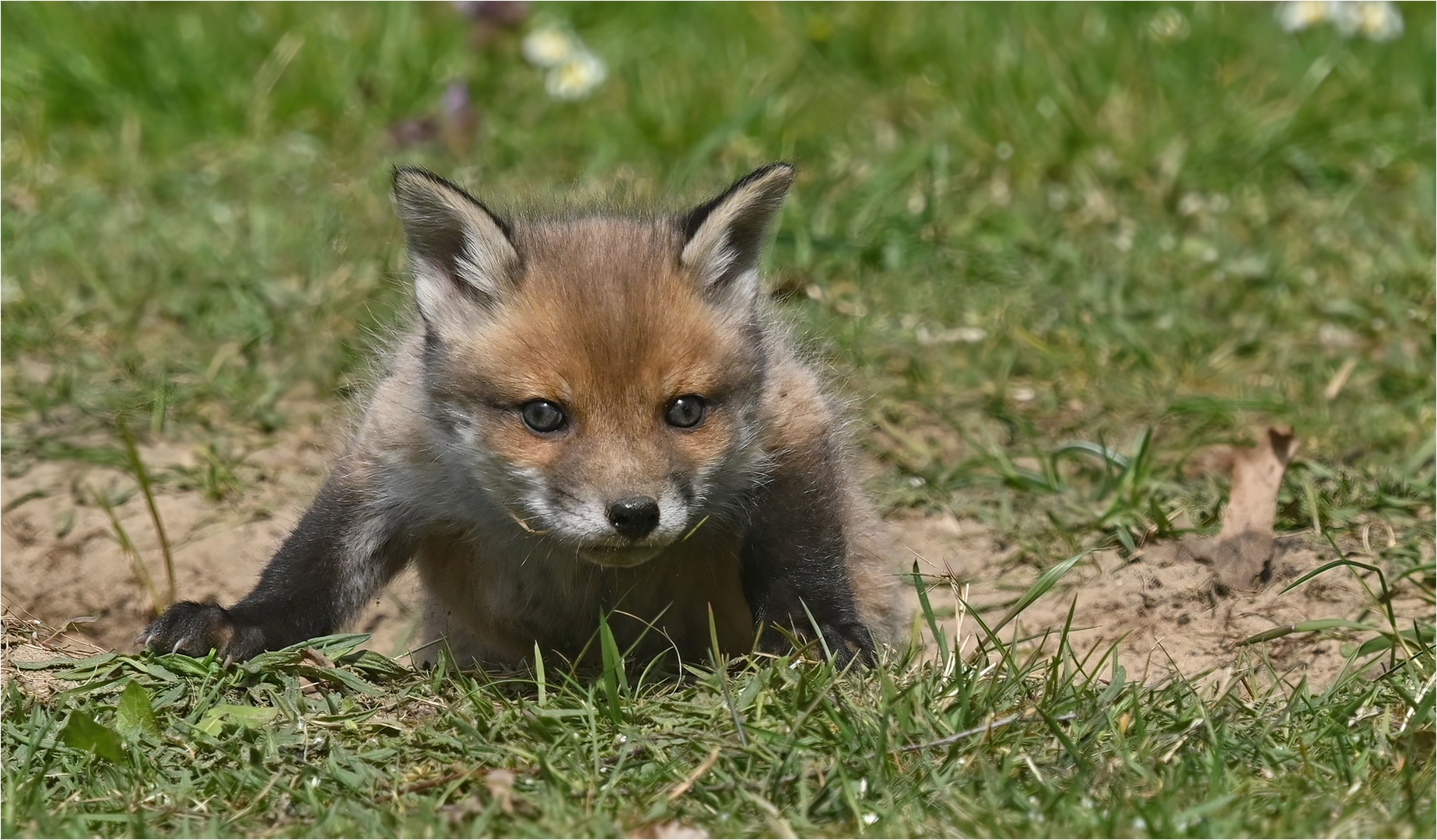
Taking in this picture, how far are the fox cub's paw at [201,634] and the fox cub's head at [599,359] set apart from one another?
80 centimetres

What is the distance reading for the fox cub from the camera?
4141 millimetres

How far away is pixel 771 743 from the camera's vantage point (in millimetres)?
3764

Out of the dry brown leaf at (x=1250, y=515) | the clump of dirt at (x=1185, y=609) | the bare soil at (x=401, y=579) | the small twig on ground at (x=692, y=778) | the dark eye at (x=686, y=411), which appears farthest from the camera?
the dry brown leaf at (x=1250, y=515)

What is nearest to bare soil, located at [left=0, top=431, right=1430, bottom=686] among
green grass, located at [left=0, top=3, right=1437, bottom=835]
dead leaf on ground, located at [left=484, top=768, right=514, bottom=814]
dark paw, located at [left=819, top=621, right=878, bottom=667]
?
green grass, located at [left=0, top=3, right=1437, bottom=835]

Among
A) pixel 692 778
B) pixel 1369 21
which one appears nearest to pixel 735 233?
pixel 692 778

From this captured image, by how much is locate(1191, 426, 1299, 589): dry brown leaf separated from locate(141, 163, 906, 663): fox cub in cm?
118

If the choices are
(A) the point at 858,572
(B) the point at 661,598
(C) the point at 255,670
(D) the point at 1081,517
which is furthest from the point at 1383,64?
(C) the point at 255,670

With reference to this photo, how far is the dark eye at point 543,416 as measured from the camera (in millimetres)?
4164

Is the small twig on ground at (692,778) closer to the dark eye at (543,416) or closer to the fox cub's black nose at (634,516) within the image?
the fox cub's black nose at (634,516)

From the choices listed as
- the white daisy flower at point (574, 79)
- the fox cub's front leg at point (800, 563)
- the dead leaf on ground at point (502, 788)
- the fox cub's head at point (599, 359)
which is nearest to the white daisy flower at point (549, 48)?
the white daisy flower at point (574, 79)

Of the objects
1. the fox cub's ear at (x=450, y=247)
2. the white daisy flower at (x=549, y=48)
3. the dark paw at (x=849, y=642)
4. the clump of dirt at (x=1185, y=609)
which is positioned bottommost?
the clump of dirt at (x=1185, y=609)

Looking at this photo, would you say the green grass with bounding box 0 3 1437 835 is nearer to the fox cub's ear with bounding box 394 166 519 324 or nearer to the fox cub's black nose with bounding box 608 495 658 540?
the fox cub's black nose with bounding box 608 495 658 540

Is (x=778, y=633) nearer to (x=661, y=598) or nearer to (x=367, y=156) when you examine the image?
(x=661, y=598)

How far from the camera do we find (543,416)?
13.7ft
